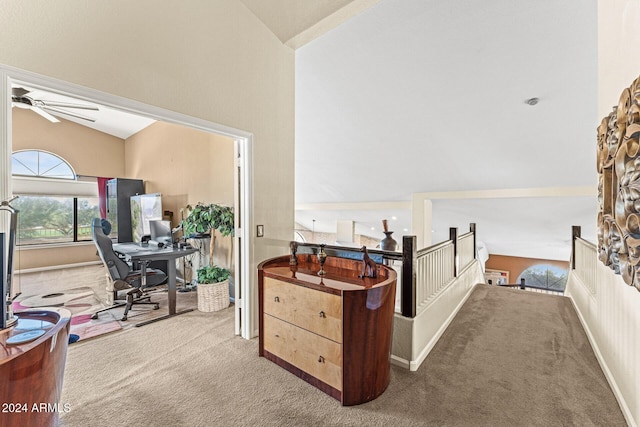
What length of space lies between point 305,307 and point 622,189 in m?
1.94

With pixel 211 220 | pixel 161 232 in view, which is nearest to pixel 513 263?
pixel 211 220

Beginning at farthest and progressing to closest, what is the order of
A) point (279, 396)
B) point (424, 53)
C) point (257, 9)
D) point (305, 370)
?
point (424, 53), point (257, 9), point (305, 370), point (279, 396)

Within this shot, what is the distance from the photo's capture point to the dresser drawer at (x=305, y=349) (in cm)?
182

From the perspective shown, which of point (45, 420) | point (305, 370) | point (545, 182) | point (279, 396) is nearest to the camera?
point (45, 420)

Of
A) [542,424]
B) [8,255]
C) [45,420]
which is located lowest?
[542,424]

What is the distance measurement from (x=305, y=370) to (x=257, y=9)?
3204mm

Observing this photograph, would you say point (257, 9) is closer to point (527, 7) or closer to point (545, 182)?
point (527, 7)

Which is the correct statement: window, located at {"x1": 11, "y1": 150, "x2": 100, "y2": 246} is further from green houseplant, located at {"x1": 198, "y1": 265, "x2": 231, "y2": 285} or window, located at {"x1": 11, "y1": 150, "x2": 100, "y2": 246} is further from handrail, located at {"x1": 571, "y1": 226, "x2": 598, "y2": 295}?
handrail, located at {"x1": 571, "y1": 226, "x2": 598, "y2": 295}

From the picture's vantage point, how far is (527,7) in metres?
2.10

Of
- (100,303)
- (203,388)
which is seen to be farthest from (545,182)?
(100,303)

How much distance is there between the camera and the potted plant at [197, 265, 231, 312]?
11.3ft

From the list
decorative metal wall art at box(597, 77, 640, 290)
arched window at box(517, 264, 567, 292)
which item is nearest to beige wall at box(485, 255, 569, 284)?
arched window at box(517, 264, 567, 292)

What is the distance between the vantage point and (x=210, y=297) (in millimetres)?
3439

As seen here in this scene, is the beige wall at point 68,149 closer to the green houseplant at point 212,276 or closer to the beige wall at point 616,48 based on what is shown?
the green houseplant at point 212,276
